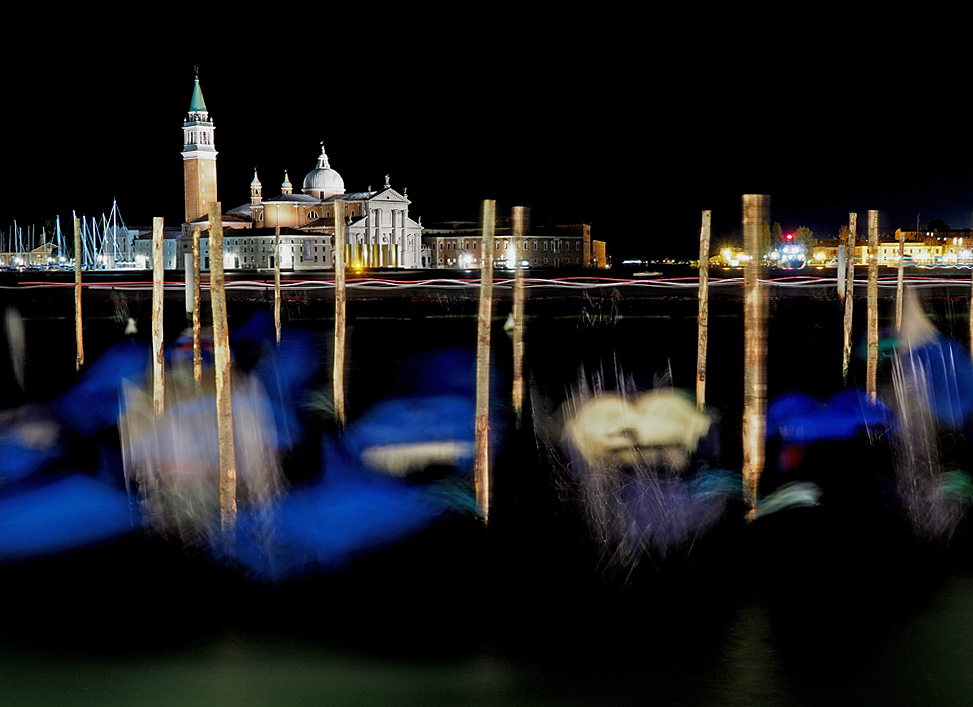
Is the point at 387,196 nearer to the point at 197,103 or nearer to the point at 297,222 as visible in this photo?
the point at 297,222

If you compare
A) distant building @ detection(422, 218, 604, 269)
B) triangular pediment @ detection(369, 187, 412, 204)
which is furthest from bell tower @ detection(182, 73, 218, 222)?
distant building @ detection(422, 218, 604, 269)

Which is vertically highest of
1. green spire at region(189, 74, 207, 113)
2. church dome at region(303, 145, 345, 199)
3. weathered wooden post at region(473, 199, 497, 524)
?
green spire at region(189, 74, 207, 113)

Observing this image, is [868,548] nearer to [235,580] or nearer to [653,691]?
[653,691]

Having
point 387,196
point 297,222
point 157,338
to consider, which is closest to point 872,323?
point 157,338

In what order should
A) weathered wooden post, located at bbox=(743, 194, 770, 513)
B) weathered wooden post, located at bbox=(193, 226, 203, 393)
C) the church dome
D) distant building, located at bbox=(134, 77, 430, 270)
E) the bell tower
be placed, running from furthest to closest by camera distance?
1. the church dome
2. the bell tower
3. distant building, located at bbox=(134, 77, 430, 270)
4. weathered wooden post, located at bbox=(193, 226, 203, 393)
5. weathered wooden post, located at bbox=(743, 194, 770, 513)

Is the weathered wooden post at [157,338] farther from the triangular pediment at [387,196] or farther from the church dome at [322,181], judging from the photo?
the church dome at [322,181]

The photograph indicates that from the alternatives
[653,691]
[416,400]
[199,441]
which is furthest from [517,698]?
[416,400]

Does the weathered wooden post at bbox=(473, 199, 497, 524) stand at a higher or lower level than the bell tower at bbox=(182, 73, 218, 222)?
lower

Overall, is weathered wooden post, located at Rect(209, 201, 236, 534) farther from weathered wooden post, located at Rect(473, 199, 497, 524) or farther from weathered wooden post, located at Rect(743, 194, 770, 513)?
weathered wooden post, located at Rect(743, 194, 770, 513)
